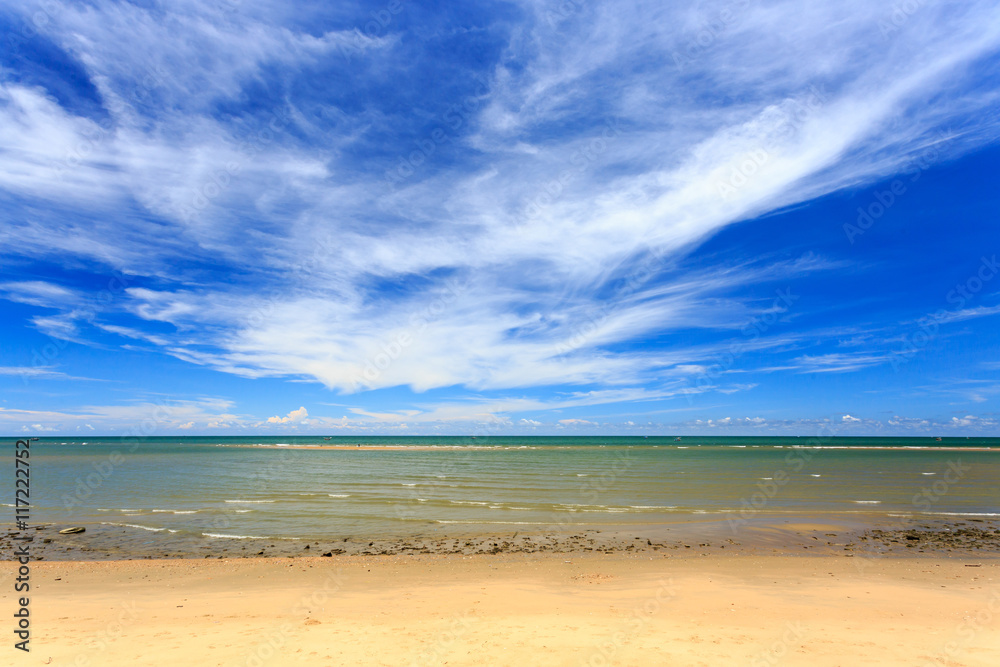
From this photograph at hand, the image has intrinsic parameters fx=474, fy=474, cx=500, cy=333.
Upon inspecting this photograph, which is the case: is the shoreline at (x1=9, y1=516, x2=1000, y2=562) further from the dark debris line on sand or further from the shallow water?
the shallow water

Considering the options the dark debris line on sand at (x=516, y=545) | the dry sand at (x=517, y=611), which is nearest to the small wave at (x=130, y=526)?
the dark debris line on sand at (x=516, y=545)

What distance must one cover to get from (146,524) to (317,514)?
6.71m

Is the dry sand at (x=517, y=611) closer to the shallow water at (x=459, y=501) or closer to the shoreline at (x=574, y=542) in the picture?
the shoreline at (x=574, y=542)

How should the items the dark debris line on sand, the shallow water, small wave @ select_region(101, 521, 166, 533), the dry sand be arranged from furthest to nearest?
the shallow water
small wave @ select_region(101, 521, 166, 533)
the dark debris line on sand
the dry sand

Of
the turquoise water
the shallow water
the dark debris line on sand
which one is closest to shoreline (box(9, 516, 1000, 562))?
the dark debris line on sand

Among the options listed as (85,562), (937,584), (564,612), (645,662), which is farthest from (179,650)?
(937,584)

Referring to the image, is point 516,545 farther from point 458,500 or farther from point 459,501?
point 458,500

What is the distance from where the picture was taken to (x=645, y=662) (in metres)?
7.11

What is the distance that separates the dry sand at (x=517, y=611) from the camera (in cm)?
752

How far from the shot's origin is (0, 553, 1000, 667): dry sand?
7523 mm

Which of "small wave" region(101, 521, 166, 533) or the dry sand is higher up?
"small wave" region(101, 521, 166, 533)

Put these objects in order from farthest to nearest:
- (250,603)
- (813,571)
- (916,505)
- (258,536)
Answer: (916,505) → (258,536) → (813,571) → (250,603)

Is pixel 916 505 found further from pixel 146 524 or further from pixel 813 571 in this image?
pixel 146 524

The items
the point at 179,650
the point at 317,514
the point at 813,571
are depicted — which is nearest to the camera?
the point at 179,650
